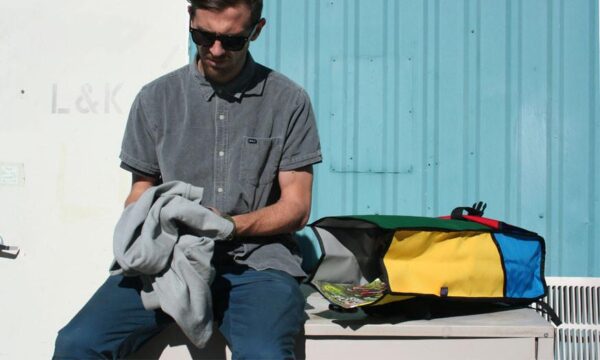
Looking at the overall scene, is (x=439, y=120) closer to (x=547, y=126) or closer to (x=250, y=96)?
(x=547, y=126)

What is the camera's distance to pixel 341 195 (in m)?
3.46

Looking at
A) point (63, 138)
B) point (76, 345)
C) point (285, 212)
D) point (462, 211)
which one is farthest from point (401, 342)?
point (63, 138)

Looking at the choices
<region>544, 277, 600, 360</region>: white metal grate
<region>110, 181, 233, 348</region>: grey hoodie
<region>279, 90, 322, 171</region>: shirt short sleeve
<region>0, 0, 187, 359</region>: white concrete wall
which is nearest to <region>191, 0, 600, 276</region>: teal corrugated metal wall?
<region>544, 277, 600, 360</region>: white metal grate

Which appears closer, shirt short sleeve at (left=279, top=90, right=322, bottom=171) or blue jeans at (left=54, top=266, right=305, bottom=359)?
blue jeans at (left=54, top=266, right=305, bottom=359)

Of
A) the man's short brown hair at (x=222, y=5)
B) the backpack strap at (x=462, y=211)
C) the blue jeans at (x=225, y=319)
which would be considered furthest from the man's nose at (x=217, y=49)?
the backpack strap at (x=462, y=211)

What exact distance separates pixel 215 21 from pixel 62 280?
65.1 inches

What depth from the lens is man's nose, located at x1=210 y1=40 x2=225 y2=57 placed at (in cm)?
244

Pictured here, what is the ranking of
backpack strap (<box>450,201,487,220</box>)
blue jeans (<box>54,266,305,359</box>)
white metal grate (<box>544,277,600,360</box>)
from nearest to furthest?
blue jeans (<box>54,266,305,359</box>)
backpack strap (<box>450,201,487,220</box>)
white metal grate (<box>544,277,600,360</box>)

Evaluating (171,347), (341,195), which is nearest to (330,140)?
(341,195)

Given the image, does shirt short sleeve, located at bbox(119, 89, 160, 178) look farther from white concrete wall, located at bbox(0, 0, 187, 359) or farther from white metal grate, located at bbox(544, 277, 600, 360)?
white metal grate, located at bbox(544, 277, 600, 360)

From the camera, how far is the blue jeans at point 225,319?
7.16ft

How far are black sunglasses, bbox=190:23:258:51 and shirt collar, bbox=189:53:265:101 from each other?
208 millimetres

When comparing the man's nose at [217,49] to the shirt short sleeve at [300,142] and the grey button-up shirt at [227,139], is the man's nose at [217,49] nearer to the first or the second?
the grey button-up shirt at [227,139]

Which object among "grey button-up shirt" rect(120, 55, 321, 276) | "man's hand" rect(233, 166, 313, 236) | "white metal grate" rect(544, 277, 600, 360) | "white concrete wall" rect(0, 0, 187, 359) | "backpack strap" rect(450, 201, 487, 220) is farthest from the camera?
"white concrete wall" rect(0, 0, 187, 359)
